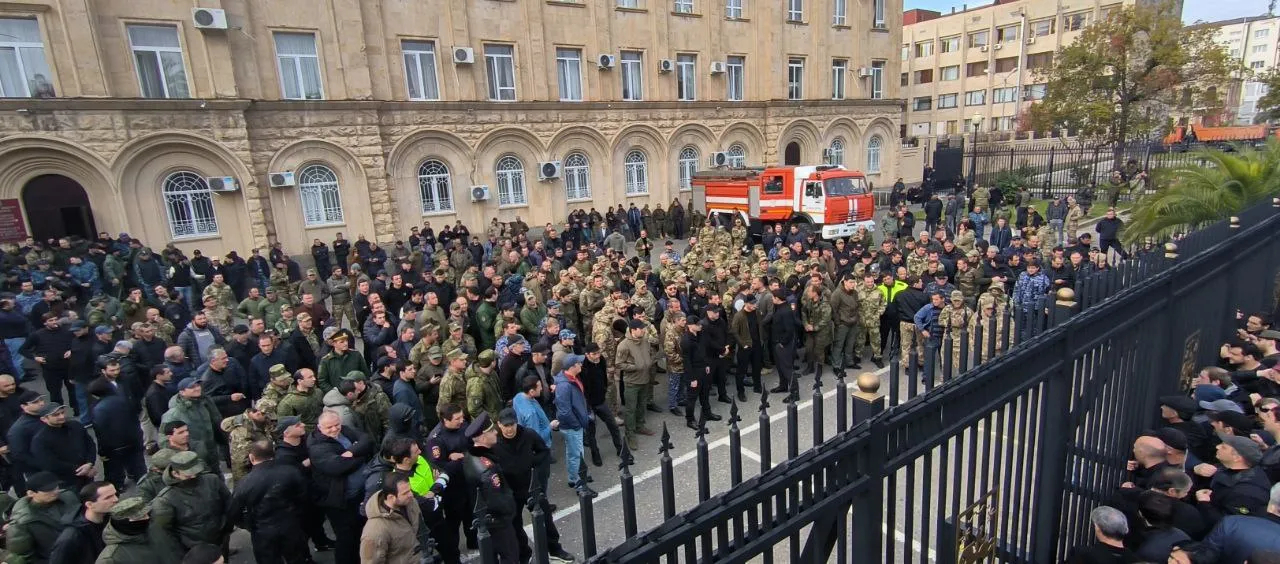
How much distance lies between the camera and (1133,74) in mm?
24609

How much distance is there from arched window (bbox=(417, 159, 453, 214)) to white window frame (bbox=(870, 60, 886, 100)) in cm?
2018

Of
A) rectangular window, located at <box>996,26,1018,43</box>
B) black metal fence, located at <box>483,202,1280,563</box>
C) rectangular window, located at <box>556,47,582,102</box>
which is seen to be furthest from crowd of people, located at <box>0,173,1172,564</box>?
rectangular window, located at <box>996,26,1018,43</box>

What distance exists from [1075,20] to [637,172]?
42.4 meters

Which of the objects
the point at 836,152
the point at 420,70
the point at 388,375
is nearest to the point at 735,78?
the point at 836,152

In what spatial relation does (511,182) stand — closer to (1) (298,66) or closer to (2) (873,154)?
(1) (298,66)

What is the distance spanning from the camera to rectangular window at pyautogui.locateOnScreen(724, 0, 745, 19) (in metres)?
25.4

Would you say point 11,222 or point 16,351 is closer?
point 16,351

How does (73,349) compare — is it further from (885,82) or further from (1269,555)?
(885,82)

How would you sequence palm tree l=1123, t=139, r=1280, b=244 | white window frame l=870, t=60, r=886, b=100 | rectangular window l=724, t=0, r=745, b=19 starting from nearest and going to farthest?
palm tree l=1123, t=139, r=1280, b=244 → rectangular window l=724, t=0, r=745, b=19 → white window frame l=870, t=60, r=886, b=100

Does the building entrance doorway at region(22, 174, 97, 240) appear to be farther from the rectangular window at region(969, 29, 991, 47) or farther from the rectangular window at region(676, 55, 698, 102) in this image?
the rectangular window at region(969, 29, 991, 47)

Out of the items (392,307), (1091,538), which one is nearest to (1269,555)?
(1091,538)

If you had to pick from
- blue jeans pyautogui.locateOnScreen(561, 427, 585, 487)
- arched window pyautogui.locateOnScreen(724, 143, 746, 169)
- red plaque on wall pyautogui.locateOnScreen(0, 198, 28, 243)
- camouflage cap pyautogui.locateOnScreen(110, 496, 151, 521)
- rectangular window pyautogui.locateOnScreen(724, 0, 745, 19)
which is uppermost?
rectangular window pyautogui.locateOnScreen(724, 0, 745, 19)

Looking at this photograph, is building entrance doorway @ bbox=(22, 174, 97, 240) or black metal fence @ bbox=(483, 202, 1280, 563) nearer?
black metal fence @ bbox=(483, 202, 1280, 563)

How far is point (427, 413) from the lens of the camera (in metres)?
7.23
